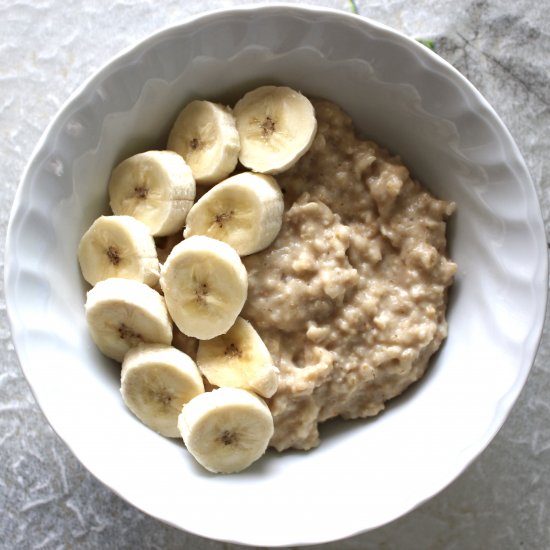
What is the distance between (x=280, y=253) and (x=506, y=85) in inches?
34.8

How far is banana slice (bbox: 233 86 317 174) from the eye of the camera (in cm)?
196

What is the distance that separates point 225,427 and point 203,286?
33 cm

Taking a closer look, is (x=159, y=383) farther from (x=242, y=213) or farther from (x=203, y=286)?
(x=242, y=213)

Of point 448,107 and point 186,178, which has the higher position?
point 448,107

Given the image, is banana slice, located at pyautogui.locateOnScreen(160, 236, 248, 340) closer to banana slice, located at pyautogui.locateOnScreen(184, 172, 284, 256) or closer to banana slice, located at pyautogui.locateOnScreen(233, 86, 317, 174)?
banana slice, located at pyautogui.locateOnScreen(184, 172, 284, 256)

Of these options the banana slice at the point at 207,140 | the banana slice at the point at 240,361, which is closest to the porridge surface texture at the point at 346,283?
the banana slice at the point at 240,361

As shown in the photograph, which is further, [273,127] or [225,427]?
[273,127]

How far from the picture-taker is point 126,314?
1.88 m

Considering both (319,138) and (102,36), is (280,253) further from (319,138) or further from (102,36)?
(102,36)

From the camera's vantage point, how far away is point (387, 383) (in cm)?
202

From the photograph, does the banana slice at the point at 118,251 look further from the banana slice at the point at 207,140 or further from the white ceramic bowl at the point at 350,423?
the banana slice at the point at 207,140

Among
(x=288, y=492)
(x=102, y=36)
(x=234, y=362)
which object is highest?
(x=102, y=36)

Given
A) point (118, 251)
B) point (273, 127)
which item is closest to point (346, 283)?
point (273, 127)

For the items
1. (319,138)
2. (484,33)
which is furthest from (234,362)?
(484,33)
